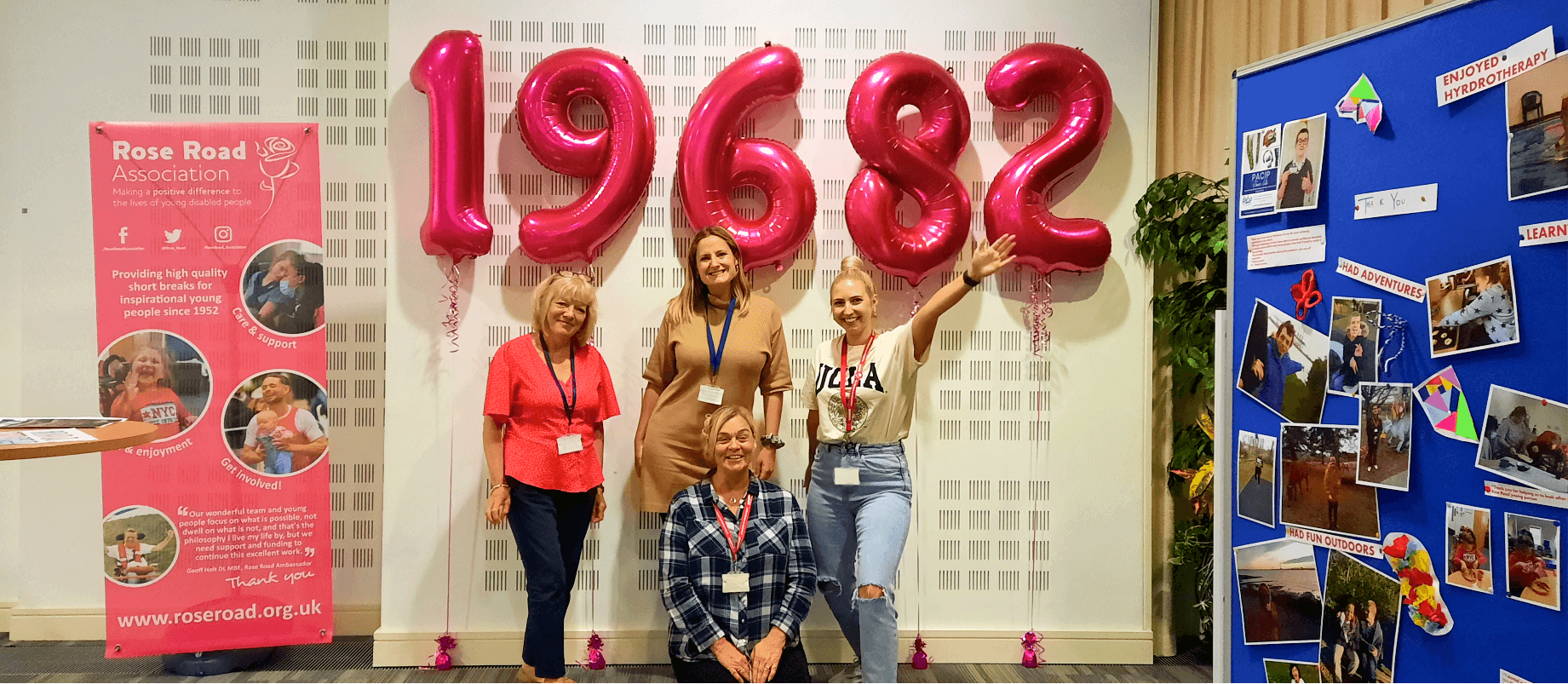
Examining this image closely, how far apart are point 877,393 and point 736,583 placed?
71cm

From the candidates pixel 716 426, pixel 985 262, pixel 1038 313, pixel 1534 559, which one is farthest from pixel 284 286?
pixel 1534 559

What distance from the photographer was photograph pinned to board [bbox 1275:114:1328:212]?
7.05ft

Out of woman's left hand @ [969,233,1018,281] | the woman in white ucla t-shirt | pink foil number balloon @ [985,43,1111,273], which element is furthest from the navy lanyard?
pink foil number balloon @ [985,43,1111,273]

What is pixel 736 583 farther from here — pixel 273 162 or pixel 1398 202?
pixel 273 162

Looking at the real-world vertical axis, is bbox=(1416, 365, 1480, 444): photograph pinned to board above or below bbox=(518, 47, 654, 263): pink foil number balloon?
below

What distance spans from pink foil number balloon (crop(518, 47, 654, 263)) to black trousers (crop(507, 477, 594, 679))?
85 centimetres

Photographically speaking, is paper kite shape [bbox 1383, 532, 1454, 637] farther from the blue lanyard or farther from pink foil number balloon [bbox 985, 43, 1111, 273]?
the blue lanyard

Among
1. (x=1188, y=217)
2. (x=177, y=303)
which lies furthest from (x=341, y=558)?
(x=1188, y=217)

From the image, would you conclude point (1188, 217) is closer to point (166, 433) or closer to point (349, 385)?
point (349, 385)

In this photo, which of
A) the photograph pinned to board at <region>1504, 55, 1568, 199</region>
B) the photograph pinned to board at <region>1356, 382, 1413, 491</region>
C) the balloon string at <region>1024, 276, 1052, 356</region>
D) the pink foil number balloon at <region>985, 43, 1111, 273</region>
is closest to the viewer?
the photograph pinned to board at <region>1504, 55, 1568, 199</region>

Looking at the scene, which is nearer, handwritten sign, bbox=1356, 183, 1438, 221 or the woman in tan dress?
handwritten sign, bbox=1356, 183, 1438, 221

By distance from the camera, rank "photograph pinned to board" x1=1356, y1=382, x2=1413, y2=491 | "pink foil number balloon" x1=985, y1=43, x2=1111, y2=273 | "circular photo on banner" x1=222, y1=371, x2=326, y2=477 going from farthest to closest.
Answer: "pink foil number balloon" x1=985, y1=43, x2=1111, y2=273 → "circular photo on banner" x1=222, y1=371, x2=326, y2=477 → "photograph pinned to board" x1=1356, y1=382, x2=1413, y2=491

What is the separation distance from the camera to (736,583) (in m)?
2.55

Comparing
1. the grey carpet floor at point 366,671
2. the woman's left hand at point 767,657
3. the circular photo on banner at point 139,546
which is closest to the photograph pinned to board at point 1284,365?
the grey carpet floor at point 366,671
